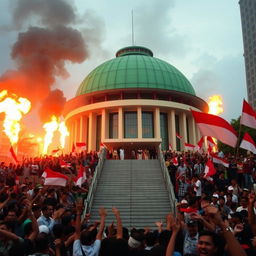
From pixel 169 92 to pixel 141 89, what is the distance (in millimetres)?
3872

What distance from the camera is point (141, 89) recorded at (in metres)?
37.1

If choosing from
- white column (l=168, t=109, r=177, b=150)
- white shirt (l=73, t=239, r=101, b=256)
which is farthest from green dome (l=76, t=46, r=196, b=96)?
white shirt (l=73, t=239, r=101, b=256)

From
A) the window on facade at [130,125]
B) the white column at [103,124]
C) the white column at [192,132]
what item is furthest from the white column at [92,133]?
the white column at [192,132]

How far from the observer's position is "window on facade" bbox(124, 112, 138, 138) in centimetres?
3678

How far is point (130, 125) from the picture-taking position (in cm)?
3772

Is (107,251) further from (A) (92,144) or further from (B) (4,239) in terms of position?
(A) (92,144)

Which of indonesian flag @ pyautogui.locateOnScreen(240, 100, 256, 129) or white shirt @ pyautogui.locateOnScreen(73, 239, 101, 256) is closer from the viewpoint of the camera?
white shirt @ pyautogui.locateOnScreen(73, 239, 101, 256)

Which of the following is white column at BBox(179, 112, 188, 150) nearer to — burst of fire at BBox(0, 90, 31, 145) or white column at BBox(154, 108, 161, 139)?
white column at BBox(154, 108, 161, 139)

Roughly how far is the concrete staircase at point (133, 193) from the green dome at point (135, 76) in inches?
760

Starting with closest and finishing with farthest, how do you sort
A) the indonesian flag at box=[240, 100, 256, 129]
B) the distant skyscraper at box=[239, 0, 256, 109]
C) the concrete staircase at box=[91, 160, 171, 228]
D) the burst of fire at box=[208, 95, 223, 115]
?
the indonesian flag at box=[240, 100, 256, 129], the concrete staircase at box=[91, 160, 171, 228], the burst of fire at box=[208, 95, 223, 115], the distant skyscraper at box=[239, 0, 256, 109]

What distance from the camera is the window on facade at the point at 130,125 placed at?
36.8 metres

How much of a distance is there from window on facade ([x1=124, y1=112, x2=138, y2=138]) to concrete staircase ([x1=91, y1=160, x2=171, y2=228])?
16.2m

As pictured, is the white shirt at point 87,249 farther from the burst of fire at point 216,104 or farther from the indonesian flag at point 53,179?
the burst of fire at point 216,104

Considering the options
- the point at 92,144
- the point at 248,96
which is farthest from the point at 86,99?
the point at 248,96
